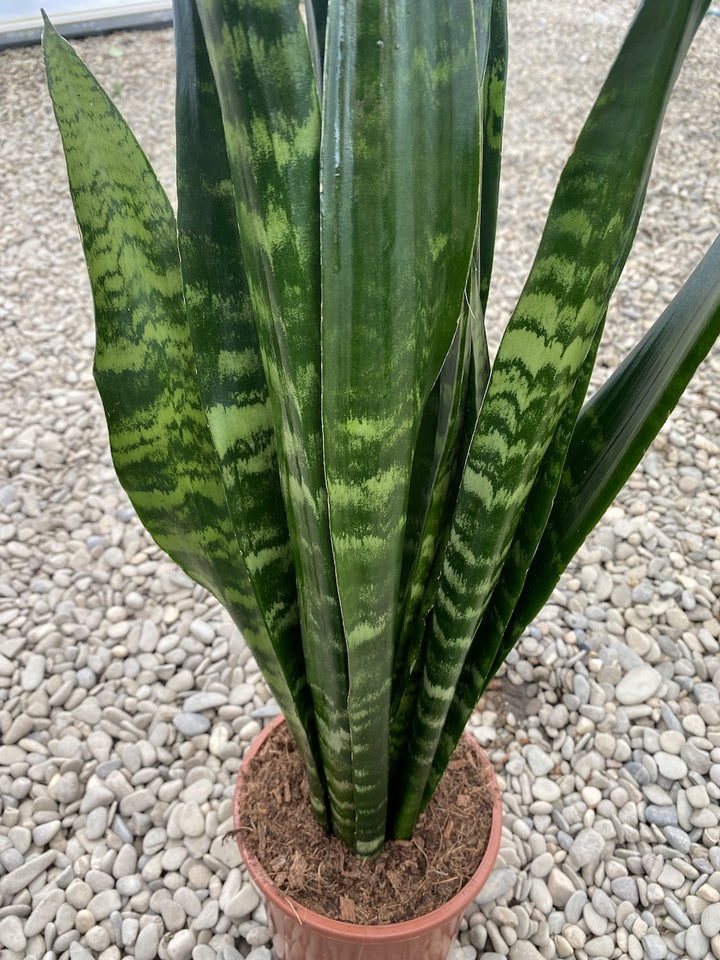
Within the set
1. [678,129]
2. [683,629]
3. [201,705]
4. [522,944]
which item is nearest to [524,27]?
[678,129]

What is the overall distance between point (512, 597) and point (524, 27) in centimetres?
331

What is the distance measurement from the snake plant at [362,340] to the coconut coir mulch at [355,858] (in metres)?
0.12

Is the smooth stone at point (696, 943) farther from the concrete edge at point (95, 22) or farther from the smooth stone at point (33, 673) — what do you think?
the concrete edge at point (95, 22)

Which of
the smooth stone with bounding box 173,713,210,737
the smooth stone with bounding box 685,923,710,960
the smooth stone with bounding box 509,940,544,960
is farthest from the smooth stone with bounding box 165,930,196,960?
the smooth stone with bounding box 685,923,710,960

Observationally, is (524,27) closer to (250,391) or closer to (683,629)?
(683,629)

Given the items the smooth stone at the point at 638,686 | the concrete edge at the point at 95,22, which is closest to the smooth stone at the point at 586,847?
the smooth stone at the point at 638,686

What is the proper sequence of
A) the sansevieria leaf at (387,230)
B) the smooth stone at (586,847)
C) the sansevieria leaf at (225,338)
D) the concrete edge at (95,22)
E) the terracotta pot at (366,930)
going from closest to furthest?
1. the sansevieria leaf at (387,230)
2. the sansevieria leaf at (225,338)
3. the terracotta pot at (366,930)
4. the smooth stone at (586,847)
5. the concrete edge at (95,22)

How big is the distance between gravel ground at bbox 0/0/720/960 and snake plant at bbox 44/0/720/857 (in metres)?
0.47

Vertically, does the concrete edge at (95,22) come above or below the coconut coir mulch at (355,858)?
above

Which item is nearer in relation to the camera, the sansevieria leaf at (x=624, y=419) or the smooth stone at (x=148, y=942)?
the sansevieria leaf at (x=624, y=419)

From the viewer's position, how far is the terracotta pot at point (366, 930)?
0.69 meters

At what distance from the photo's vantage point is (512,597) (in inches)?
22.1

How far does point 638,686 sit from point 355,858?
24.5 inches

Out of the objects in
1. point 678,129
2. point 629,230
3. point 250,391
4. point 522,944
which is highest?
point 629,230
